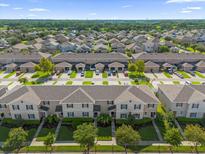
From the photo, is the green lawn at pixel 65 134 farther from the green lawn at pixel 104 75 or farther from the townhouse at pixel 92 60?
the townhouse at pixel 92 60

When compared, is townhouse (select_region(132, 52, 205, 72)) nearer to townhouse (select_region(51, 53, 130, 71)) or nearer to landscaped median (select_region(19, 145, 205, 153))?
townhouse (select_region(51, 53, 130, 71))

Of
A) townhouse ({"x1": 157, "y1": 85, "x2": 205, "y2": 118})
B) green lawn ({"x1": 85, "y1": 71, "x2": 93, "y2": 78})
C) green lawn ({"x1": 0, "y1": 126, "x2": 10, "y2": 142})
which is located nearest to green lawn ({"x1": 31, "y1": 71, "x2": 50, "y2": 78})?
green lawn ({"x1": 85, "y1": 71, "x2": 93, "y2": 78})

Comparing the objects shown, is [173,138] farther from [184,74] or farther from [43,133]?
[184,74]

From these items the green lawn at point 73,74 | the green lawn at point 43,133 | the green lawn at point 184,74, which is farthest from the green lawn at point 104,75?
the green lawn at point 43,133

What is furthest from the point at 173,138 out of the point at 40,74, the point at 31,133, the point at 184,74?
the point at 40,74

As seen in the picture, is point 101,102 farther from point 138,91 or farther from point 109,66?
point 109,66

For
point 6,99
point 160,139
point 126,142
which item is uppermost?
point 6,99

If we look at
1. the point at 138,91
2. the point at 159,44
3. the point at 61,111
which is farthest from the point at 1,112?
the point at 159,44
